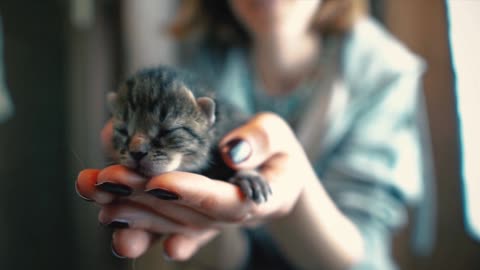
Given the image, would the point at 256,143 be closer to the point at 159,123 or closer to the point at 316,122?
the point at 159,123

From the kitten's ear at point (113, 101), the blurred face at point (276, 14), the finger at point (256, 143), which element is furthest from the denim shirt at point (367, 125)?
the kitten's ear at point (113, 101)

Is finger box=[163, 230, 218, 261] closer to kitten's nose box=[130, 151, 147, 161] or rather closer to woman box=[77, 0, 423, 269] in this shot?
woman box=[77, 0, 423, 269]

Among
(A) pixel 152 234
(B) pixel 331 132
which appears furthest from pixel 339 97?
(A) pixel 152 234

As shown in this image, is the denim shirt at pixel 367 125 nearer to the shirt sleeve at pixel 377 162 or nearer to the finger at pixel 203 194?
the shirt sleeve at pixel 377 162

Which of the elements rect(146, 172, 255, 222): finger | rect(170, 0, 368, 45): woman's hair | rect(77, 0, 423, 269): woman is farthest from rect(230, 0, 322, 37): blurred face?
rect(146, 172, 255, 222): finger

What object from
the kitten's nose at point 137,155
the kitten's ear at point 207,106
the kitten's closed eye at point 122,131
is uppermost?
the kitten's ear at point 207,106

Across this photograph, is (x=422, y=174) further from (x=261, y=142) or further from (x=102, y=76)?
(x=102, y=76)
